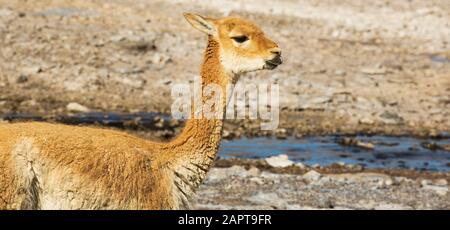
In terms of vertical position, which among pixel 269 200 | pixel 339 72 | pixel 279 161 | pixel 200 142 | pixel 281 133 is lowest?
pixel 269 200

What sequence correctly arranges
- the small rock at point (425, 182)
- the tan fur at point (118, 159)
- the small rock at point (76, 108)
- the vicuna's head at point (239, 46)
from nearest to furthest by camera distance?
the tan fur at point (118, 159), the vicuna's head at point (239, 46), the small rock at point (425, 182), the small rock at point (76, 108)

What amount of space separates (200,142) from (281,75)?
13693mm

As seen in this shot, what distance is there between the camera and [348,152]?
14.9m

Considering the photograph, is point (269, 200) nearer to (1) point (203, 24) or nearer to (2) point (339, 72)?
(1) point (203, 24)

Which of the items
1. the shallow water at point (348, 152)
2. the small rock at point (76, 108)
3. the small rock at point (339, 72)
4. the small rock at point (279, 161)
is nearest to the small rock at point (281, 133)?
the shallow water at point (348, 152)

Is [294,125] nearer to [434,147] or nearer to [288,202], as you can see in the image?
[434,147]

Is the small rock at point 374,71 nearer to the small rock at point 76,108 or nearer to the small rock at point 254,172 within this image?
the small rock at point 76,108

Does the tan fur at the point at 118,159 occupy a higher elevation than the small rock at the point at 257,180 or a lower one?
higher

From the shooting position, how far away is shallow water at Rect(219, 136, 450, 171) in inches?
561

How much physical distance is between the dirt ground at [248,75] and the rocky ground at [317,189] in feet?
11.3

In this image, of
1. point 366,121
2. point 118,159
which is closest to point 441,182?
point 366,121

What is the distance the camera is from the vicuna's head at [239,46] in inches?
272

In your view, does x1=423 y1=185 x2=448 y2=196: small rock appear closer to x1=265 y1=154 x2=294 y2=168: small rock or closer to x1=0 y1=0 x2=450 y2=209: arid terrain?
x1=0 y1=0 x2=450 y2=209: arid terrain
